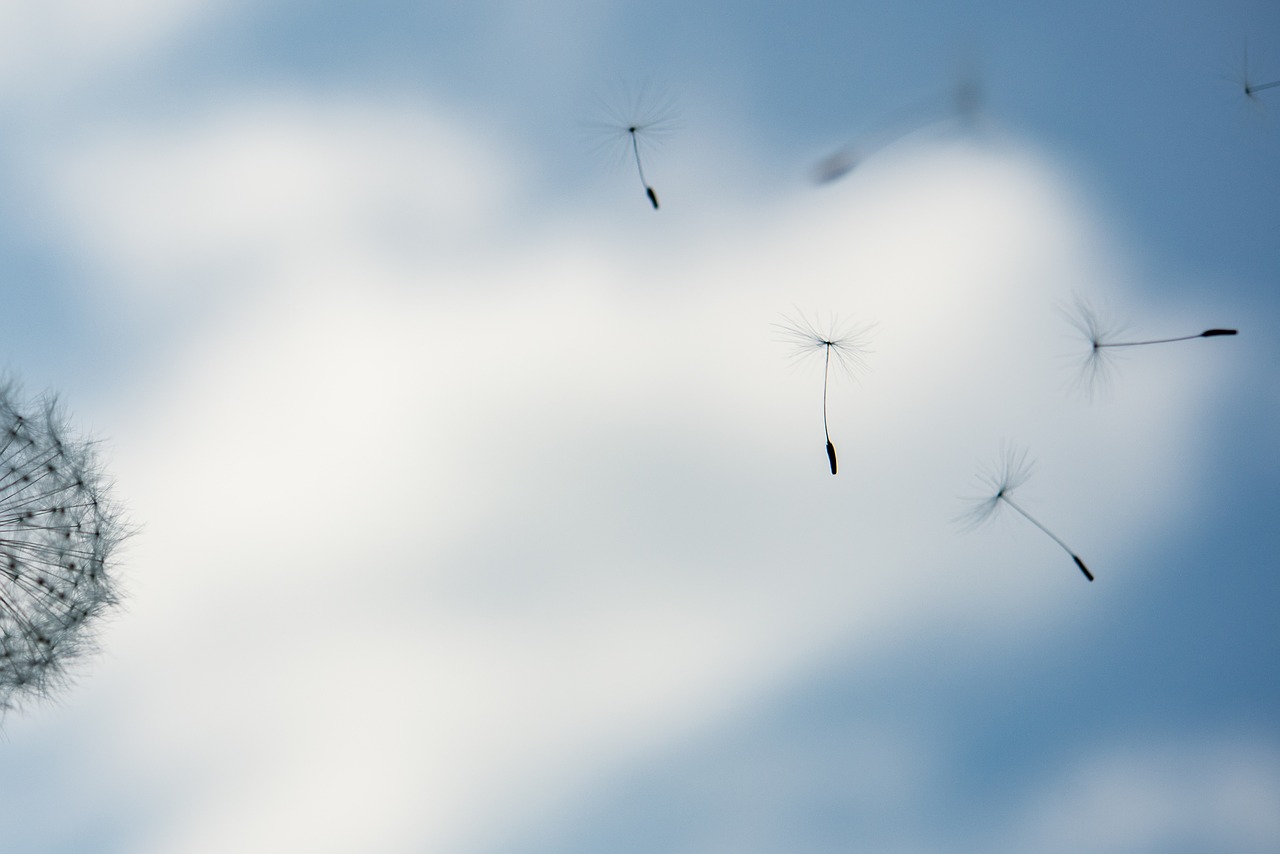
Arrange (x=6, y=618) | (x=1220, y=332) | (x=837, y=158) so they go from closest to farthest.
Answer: (x=1220, y=332)
(x=6, y=618)
(x=837, y=158)

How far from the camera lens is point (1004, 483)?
8.70 metres

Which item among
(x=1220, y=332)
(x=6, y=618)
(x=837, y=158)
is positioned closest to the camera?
(x=1220, y=332)

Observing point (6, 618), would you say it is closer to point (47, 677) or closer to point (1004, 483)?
point (47, 677)

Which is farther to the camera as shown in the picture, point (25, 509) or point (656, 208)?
point (656, 208)

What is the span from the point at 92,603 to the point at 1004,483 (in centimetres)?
876

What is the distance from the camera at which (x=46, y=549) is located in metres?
8.09

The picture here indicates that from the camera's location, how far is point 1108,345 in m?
8.79

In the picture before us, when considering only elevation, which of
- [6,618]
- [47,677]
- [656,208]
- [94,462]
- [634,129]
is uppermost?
[634,129]

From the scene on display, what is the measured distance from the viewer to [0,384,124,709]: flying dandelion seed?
7.97m

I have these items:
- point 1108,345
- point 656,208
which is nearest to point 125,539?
point 656,208

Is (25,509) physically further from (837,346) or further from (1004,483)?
(1004,483)

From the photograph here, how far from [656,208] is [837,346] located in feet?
7.20

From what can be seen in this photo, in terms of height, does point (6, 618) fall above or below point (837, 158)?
below

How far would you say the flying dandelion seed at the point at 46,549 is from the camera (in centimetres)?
797
